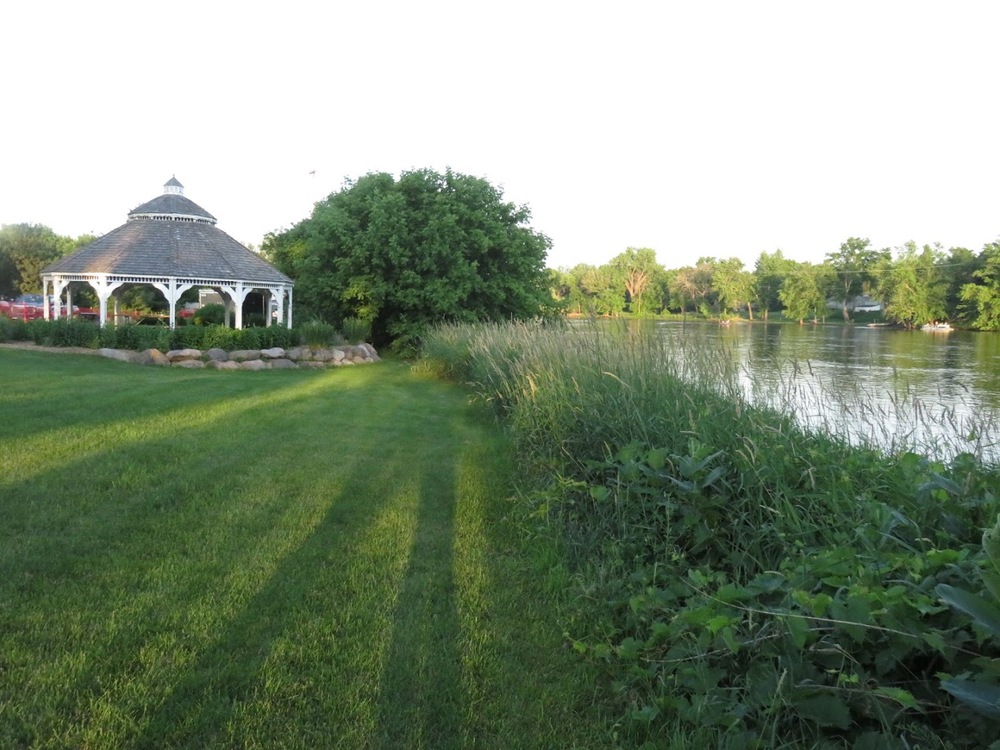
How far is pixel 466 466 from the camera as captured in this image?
25.7 ft

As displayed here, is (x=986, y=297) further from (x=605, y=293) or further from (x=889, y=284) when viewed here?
(x=605, y=293)

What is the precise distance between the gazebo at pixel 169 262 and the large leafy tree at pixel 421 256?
2293 mm

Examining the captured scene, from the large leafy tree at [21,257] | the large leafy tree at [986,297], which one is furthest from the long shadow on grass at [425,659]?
the large leafy tree at [986,297]

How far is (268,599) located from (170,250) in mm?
21010

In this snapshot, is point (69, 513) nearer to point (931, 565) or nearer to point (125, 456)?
point (125, 456)

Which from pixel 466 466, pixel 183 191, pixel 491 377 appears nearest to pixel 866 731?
pixel 466 466

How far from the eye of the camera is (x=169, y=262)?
71.5 feet

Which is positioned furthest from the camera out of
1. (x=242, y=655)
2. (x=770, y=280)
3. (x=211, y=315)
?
(x=770, y=280)

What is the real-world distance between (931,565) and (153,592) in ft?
12.3

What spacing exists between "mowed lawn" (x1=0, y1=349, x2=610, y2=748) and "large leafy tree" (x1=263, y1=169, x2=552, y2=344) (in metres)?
14.8

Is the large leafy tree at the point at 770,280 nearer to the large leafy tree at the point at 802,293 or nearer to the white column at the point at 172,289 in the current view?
the large leafy tree at the point at 802,293

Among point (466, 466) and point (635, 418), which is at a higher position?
point (635, 418)

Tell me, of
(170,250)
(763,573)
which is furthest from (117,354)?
(763,573)

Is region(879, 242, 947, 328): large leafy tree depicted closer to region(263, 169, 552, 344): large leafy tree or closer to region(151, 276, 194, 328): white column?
region(263, 169, 552, 344): large leafy tree
